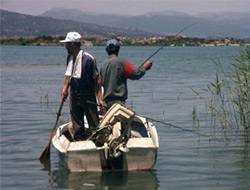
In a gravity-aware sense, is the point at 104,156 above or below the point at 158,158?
above

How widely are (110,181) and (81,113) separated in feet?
4.02

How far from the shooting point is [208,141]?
1311 centimetres

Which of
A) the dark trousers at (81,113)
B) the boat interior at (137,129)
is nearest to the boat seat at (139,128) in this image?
the boat interior at (137,129)

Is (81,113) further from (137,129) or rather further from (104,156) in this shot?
(137,129)

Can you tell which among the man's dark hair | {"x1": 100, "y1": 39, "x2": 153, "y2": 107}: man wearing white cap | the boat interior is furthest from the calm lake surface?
the man's dark hair

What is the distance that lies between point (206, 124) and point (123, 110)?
6.35 metres

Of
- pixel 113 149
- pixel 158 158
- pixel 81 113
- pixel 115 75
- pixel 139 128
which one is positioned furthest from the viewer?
pixel 158 158

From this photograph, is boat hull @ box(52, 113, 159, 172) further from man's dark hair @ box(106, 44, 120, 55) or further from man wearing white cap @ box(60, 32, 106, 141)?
man's dark hair @ box(106, 44, 120, 55)

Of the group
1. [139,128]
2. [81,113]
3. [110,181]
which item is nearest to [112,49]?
[81,113]

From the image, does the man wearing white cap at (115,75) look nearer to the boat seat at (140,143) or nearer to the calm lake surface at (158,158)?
the boat seat at (140,143)

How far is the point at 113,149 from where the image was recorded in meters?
9.09

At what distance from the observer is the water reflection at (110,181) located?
368 inches

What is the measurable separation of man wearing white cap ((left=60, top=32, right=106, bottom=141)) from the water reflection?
37.1 inches

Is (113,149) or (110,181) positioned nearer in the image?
(113,149)
